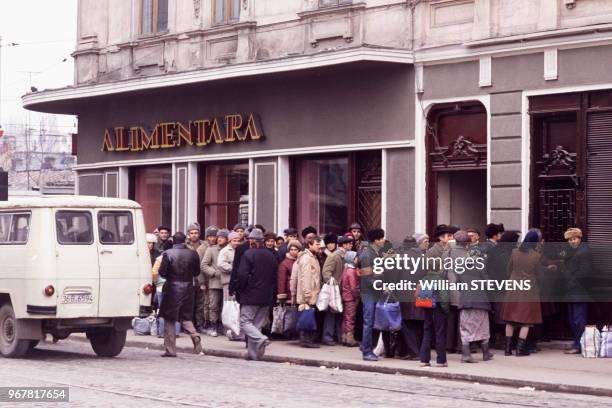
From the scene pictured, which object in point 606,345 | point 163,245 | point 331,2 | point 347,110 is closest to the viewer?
point 606,345

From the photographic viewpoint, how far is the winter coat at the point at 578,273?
66.1 feet

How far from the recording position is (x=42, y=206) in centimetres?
1997

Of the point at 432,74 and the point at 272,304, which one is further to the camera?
the point at 432,74

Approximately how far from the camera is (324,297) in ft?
71.0

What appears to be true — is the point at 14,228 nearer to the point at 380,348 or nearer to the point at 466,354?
the point at 380,348

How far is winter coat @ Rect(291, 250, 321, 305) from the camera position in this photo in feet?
70.8

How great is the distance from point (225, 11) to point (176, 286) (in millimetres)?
9694

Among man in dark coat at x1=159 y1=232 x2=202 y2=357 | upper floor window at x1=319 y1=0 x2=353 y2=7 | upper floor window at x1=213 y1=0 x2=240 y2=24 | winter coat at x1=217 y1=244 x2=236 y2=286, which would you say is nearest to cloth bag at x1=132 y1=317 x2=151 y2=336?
winter coat at x1=217 y1=244 x2=236 y2=286

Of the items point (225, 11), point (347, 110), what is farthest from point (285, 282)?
point (225, 11)

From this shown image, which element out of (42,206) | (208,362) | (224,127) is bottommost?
(208,362)

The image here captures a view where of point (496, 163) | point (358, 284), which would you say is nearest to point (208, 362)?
point (358, 284)

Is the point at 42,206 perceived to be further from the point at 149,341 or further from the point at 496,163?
the point at 496,163

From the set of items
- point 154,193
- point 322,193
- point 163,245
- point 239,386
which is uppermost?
point 154,193

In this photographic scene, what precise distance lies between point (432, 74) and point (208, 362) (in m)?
7.01
